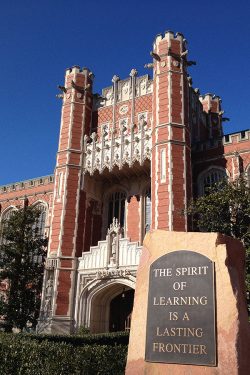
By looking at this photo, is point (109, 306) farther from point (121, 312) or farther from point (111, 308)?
point (121, 312)

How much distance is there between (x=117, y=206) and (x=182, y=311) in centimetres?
1824

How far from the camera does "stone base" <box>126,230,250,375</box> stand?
18.8 ft

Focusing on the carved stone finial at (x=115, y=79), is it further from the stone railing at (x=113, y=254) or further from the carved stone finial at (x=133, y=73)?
the stone railing at (x=113, y=254)

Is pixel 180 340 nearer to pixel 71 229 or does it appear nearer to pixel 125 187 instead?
pixel 71 229

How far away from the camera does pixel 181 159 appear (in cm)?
2031

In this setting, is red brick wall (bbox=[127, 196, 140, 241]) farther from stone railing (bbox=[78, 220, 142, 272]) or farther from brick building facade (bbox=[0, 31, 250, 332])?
stone railing (bbox=[78, 220, 142, 272])

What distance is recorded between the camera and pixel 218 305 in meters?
6.08

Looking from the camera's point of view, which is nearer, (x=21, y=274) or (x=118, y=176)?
(x=21, y=274)

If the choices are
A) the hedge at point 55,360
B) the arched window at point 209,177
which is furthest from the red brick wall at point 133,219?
the hedge at point 55,360

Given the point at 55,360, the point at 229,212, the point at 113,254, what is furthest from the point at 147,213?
the point at 55,360

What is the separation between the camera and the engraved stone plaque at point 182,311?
5.97 metres

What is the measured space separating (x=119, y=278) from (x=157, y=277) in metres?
13.4

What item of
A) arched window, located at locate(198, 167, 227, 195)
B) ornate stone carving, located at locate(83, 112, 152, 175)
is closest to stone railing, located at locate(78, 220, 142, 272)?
ornate stone carving, located at locate(83, 112, 152, 175)

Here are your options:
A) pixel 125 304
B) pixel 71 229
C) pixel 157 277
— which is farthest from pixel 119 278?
pixel 157 277
